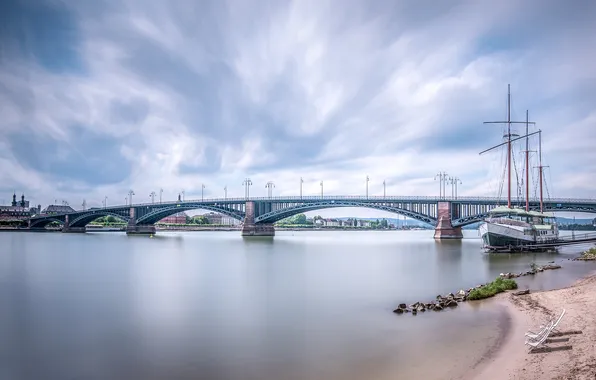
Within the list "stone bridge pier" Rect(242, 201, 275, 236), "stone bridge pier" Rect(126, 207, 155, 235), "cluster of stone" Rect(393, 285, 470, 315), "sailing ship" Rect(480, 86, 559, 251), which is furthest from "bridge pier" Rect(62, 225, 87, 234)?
"cluster of stone" Rect(393, 285, 470, 315)

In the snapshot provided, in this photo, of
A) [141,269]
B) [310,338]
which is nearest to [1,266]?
[141,269]

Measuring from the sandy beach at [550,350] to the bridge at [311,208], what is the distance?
223ft

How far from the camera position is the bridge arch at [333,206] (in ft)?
315

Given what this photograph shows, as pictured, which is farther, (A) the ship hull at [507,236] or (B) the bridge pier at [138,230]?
(B) the bridge pier at [138,230]

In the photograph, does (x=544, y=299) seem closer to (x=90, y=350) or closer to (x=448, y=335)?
(x=448, y=335)

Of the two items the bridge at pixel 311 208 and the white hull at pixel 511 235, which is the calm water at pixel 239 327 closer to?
the white hull at pixel 511 235

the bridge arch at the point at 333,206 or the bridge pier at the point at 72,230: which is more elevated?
the bridge arch at the point at 333,206

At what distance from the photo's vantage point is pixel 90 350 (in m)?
15.6

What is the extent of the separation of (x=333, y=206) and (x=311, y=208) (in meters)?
5.95

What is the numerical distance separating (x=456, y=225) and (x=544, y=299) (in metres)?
77.9

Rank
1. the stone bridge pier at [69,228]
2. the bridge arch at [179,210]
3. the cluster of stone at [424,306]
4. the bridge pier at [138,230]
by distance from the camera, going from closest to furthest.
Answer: the cluster of stone at [424,306]
the bridge arch at [179,210]
the bridge pier at [138,230]
the stone bridge pier at [69,228]

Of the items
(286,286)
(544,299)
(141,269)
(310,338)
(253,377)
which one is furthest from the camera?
(141,269)

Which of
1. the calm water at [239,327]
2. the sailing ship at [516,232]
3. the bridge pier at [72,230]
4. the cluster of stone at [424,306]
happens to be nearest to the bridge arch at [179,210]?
Result: the bridge pier at [72,230]

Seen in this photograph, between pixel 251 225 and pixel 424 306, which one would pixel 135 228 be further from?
pixel 424 306
